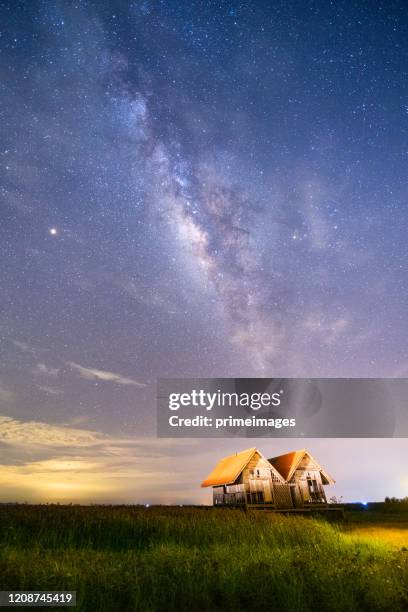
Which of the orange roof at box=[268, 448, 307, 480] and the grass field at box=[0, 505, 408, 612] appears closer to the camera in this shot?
the grass field at box=[0, 505, 408, 612]

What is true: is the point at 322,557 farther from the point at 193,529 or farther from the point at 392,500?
the point at 392,500

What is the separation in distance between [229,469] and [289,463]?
4.76 m

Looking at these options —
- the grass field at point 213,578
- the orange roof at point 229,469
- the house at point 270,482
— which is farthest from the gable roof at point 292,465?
the grass field at point 213,578

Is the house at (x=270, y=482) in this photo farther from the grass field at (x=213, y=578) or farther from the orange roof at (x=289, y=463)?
the grass field at (x=213, y=578)

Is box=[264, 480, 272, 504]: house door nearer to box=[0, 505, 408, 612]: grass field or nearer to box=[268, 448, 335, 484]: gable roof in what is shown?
box=[268, 448, 335, 484]: gable roof

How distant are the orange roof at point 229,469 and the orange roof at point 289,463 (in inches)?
130

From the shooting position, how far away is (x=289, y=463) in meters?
37.2

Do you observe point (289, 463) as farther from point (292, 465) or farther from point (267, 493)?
point (267, 493)

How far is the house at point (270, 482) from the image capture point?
113 ft

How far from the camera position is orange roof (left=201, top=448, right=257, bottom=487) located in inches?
1355

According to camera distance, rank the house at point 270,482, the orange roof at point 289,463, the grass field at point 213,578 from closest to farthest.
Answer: the grass field at point 213,578
the house at point 270,482
the orange roof at point 289,463

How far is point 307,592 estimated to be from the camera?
7434 millimetres

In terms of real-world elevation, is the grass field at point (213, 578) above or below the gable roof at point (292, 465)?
below

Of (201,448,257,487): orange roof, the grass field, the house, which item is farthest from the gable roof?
the grass field
